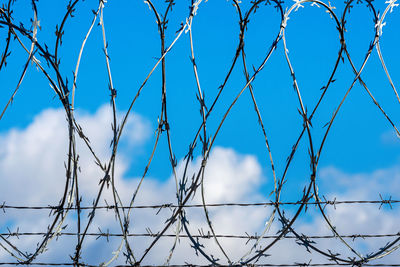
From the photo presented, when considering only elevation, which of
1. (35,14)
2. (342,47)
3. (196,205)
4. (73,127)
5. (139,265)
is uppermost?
(35,14)

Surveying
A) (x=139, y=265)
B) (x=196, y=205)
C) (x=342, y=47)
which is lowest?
(x=139, y=265)

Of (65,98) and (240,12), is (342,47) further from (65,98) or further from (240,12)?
(65,98)

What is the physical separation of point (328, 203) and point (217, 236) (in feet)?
2.74

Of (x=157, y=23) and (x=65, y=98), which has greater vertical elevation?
(x=157, y=23)

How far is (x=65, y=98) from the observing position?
4.44 m

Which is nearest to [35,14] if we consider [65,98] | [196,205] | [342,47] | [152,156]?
[65,98]

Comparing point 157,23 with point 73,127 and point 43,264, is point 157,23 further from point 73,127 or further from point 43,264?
point 43,264

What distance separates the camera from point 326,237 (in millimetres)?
4492

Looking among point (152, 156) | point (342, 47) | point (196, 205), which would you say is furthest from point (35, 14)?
point (342, 47)

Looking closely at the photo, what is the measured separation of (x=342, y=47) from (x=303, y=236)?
138cm

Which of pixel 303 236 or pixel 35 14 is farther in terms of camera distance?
pixel 35 14

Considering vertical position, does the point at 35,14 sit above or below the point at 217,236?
above

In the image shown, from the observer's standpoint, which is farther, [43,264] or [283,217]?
[43,264]

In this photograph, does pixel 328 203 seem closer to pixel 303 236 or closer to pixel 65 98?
pixel 303 236
